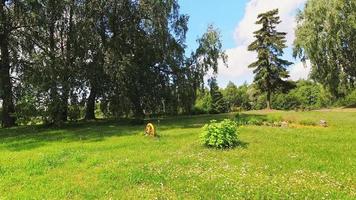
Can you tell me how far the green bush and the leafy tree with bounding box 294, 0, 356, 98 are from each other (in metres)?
35.5

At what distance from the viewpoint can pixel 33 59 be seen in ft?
95.0

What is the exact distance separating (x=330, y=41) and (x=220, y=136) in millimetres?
36723

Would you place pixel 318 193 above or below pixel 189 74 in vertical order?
below

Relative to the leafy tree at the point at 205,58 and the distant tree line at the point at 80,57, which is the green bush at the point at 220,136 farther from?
the leafy tree at the point at 205,58

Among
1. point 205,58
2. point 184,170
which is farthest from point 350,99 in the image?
point 184,170

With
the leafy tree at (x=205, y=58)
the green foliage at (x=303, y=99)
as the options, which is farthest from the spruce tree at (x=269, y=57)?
the leafy tree at (x=205, y=58)

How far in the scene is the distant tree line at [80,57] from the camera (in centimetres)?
2808

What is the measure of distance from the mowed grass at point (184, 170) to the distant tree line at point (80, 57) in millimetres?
10317

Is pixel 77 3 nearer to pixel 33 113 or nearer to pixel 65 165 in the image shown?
pixel 33 113

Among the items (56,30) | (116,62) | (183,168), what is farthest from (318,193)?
(56,30)

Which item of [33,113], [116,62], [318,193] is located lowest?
[318,193]

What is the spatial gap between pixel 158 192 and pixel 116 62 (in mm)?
19084

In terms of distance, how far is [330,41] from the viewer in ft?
158

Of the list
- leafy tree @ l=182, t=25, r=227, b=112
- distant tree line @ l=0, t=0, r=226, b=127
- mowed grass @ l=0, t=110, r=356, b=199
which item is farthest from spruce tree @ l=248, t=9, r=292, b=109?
mowed grass @ l=0, t=110, r=356, b=199
